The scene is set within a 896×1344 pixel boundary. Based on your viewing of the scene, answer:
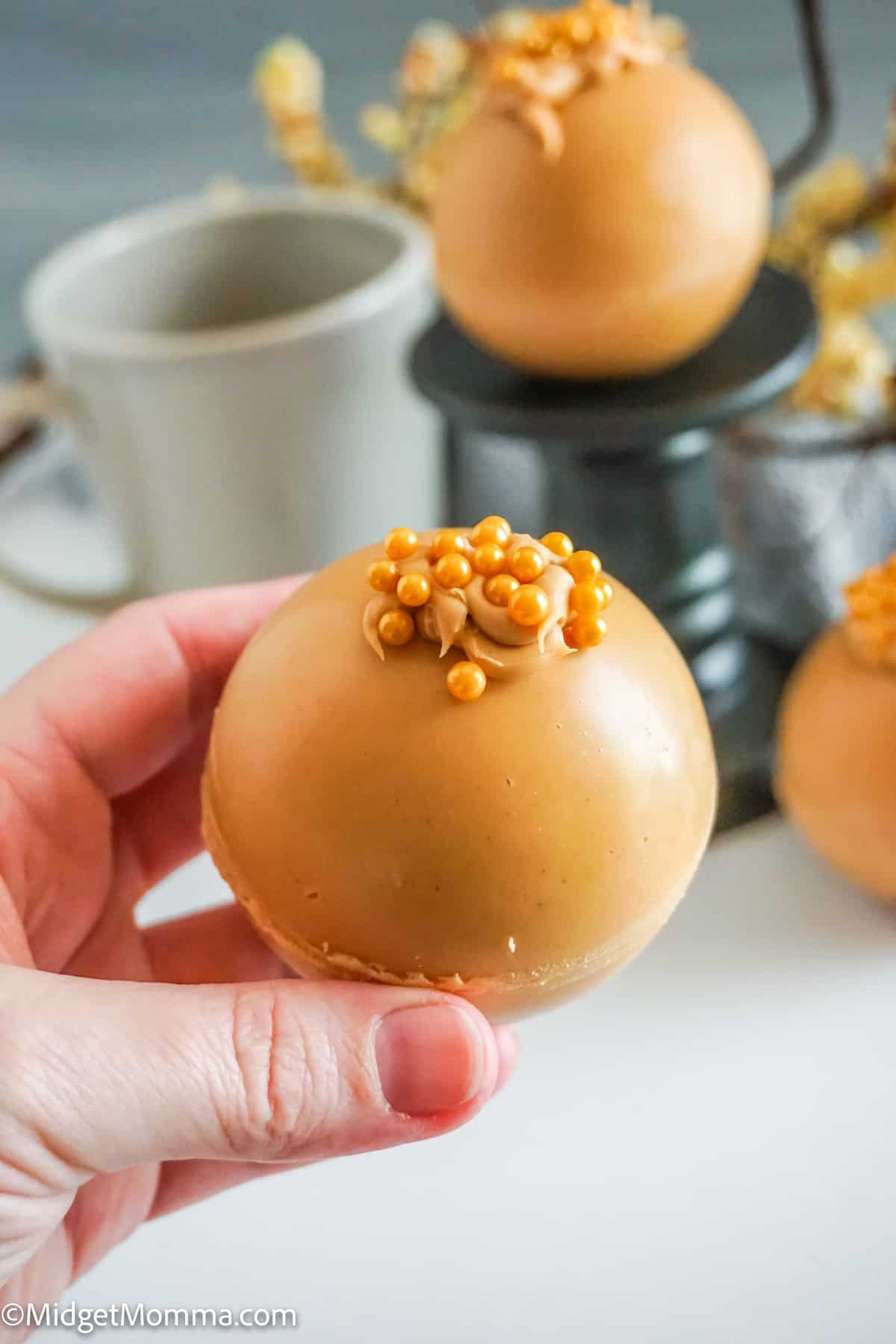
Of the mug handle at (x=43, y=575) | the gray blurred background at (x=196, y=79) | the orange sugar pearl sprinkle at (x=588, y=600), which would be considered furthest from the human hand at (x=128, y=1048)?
the gray blurred background at (x=196, y=79)

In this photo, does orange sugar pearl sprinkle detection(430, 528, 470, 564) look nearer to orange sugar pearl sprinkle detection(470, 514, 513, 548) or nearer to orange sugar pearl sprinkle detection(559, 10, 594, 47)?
orange sugar pearl sprinkle detection(470, 514, 513, 548)

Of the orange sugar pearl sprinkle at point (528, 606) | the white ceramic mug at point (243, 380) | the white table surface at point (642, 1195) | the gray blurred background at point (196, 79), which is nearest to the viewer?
the orange sugar pearl sprinkle at point (528, 606)

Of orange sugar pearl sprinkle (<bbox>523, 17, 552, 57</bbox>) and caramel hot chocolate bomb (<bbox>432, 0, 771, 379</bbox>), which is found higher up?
orange sugar pearl sprinkle (<bbox>523, 17, 552, 57</bbox>)

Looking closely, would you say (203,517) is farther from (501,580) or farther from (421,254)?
(501,580)

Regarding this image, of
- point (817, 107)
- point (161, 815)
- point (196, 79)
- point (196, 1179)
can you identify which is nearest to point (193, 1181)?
point (196, 1179)

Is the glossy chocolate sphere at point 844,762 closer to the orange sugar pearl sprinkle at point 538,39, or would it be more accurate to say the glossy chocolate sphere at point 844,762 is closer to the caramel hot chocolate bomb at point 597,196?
the caramel hot chocolate bomb at point 597,196

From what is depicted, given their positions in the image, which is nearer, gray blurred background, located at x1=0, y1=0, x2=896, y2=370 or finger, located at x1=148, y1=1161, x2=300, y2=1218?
finger, located at x1=148, y1=1161, x2=300, y2=1218

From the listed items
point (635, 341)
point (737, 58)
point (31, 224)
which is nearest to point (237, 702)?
point (635, 341)

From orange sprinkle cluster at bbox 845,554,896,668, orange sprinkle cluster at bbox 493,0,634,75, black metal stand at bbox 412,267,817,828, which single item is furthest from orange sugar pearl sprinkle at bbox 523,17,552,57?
orange sprinkle cluster at bbox 845,554,896,668
